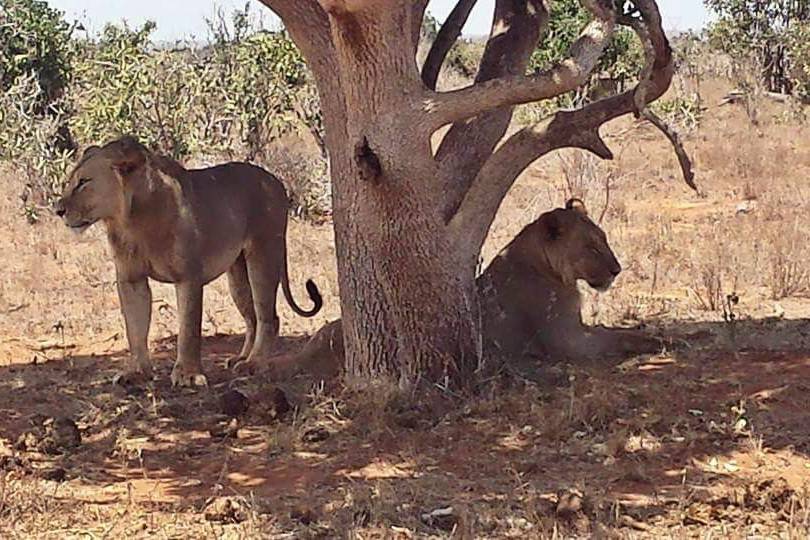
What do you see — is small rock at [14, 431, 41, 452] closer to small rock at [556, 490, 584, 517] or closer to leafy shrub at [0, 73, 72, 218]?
small rock at [556, 490, 584, 517]

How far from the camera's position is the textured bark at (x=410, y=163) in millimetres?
5949

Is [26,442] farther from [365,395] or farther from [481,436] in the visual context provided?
[481,436]

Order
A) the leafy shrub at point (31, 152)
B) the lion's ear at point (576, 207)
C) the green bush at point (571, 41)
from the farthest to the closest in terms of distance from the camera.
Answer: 1. the green bush at point (571, 41)
2. the leafy shrub at point (31, 152)
3. the lion's ear at point (576, 207)

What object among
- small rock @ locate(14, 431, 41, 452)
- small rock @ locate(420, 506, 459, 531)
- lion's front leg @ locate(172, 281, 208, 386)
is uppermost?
lion's front leg @ locate(172, 281, 208, 386)

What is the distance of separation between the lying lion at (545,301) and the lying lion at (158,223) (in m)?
0.63

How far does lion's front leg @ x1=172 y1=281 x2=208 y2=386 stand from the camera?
7.17 metres

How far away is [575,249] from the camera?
7.46 meters

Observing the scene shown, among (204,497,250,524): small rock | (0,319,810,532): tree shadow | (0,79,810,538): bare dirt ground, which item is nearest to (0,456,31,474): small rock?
(0,79,810,538): bare dirt ground

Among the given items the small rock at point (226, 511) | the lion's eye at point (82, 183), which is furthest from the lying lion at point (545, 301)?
the small rock at point (226, 511)

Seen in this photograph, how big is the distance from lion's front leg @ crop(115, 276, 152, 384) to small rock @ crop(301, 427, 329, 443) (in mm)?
1699

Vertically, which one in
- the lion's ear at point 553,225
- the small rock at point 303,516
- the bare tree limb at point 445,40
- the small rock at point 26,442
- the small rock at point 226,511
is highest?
the bare tree limb at point 445,40

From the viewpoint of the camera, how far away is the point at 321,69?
21.5 feet

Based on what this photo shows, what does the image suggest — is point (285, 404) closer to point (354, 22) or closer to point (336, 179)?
point (336, 179)

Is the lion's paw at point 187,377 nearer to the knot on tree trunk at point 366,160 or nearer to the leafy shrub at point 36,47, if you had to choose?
the knot on tree trunk at point 366,160
